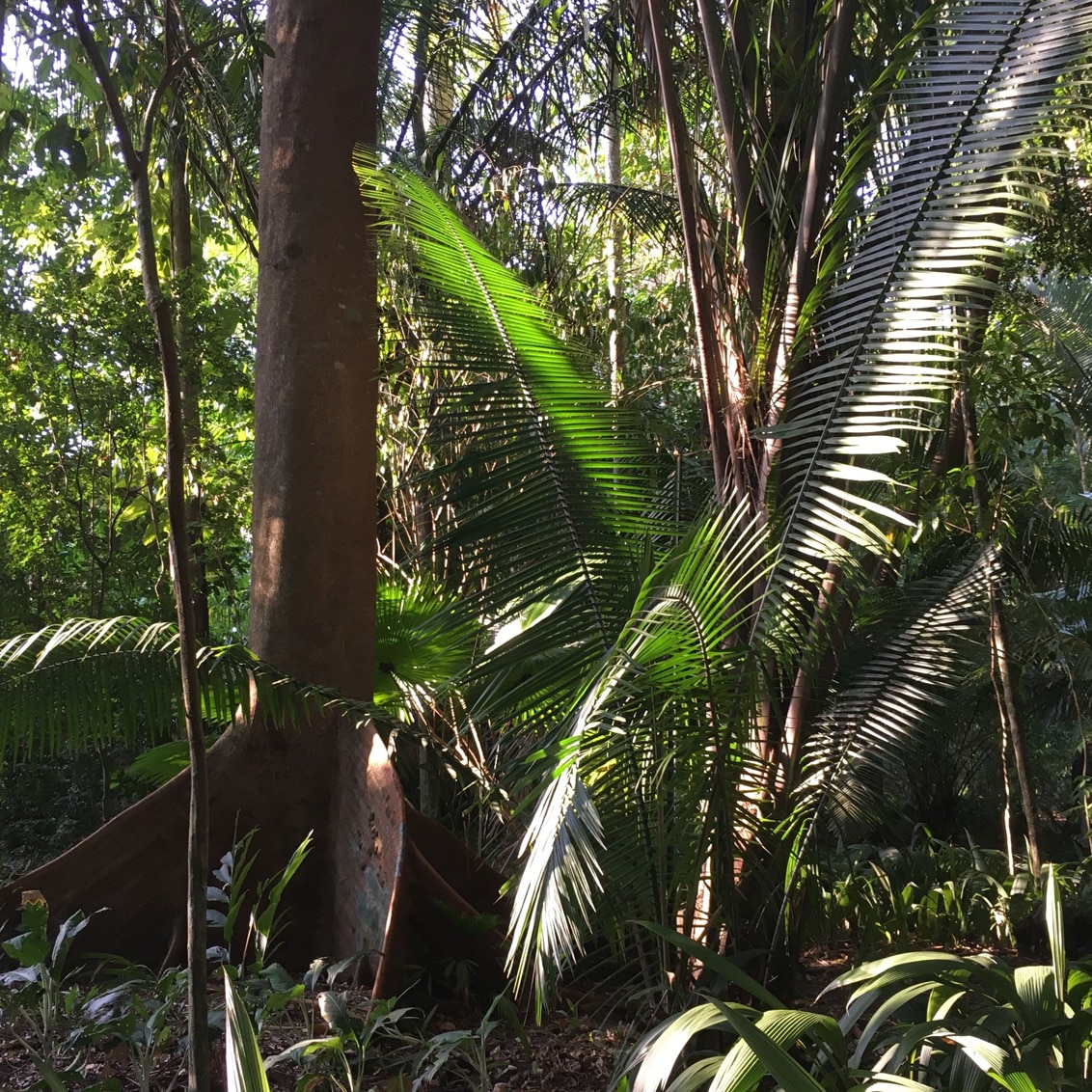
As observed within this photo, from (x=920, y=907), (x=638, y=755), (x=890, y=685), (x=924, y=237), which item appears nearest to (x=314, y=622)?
(x=638, y=755)

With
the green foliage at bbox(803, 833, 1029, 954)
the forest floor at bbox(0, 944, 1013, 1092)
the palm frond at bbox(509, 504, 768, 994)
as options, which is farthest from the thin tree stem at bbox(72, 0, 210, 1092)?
the green foliage at bbox(803, 833, 1029, 954)

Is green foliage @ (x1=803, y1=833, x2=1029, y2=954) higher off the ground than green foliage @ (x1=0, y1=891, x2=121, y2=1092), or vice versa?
green foliage @ (x1=0, y1=891, x2=121, y2=1092)

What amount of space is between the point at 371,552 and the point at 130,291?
157 inches

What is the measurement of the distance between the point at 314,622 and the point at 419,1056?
1.56 m

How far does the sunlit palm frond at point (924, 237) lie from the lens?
2.46 metres

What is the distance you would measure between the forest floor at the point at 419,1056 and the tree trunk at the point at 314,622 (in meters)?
0.22

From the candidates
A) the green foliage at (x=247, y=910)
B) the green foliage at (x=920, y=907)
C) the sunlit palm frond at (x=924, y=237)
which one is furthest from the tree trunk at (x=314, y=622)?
the green foliage at (x=920, y=907)

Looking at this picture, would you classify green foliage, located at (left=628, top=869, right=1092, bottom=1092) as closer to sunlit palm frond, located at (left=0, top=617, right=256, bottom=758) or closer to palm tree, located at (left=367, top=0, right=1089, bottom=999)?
palm tree, located at (left=367, top=0, right=1089, bottom=999)

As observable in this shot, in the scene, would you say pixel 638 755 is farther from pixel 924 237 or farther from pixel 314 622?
pixel 924 237

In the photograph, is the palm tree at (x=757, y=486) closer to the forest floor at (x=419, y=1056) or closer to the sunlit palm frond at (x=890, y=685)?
the sunlit palm frond at (x=890, y=685)

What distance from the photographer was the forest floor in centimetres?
217

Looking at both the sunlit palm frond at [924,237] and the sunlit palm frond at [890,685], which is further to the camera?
the sunlit palm frond at [890,685]

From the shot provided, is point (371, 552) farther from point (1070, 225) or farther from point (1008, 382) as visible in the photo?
point (1070, 225)

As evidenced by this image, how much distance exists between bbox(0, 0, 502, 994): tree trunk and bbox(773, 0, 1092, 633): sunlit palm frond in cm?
135
